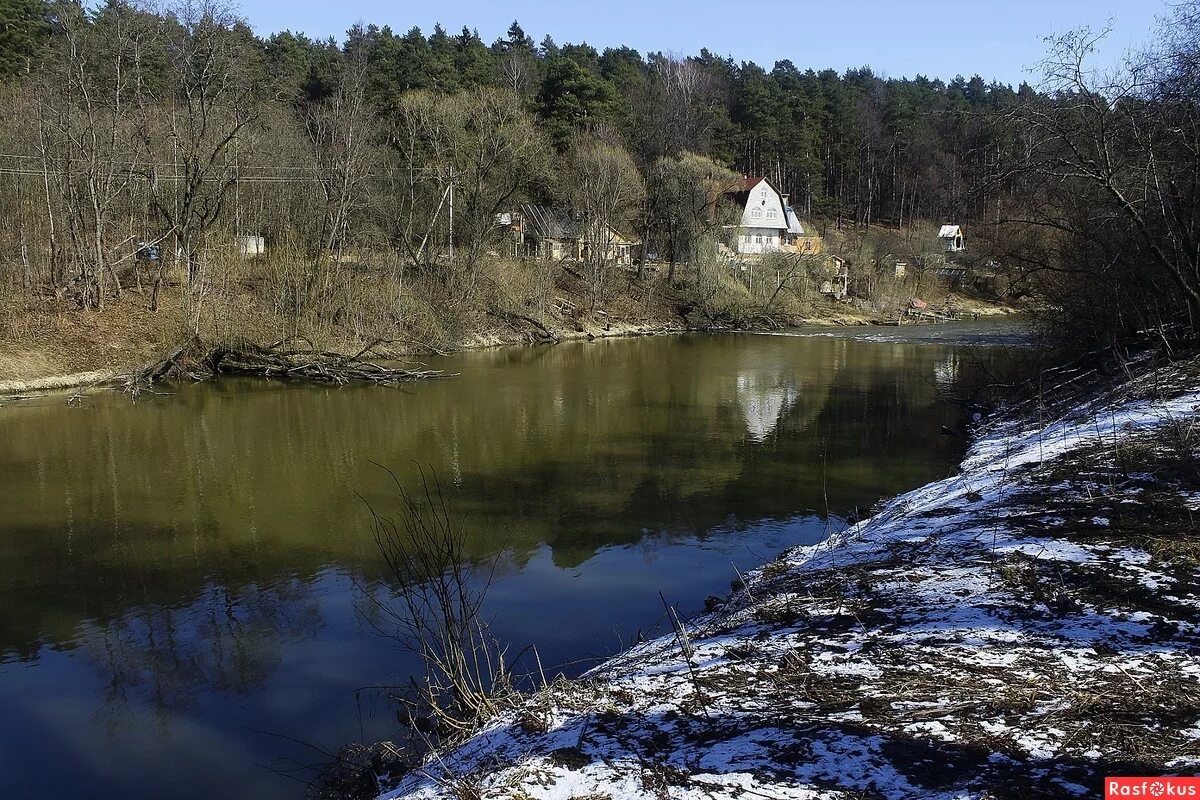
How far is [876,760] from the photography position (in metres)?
3.64

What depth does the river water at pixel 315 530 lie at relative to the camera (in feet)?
20.5

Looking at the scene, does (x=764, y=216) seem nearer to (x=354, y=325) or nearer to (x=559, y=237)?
(x=559, y=237)

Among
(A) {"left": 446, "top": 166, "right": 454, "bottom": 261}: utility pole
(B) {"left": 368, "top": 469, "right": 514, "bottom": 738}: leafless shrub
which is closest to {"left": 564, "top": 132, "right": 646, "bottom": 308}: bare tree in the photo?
(A) {"left": 446, "top": 166, "right": 454, "bottom": 261}: utility pole

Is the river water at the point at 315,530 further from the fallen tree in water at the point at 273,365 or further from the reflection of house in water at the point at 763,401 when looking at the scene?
the fallen tree in water at the point at 273,365

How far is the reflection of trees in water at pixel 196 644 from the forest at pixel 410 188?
12006 mm

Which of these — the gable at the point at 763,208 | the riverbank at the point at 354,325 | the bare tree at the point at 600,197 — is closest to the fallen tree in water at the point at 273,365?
the riverbank at the point at 354,325

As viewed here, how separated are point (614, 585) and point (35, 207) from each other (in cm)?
2563

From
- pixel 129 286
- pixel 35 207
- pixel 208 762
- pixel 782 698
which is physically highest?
pixel 35 207

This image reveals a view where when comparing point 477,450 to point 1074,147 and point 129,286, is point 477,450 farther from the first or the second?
point 129,286

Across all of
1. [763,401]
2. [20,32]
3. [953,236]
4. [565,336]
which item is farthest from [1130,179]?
[953,236]

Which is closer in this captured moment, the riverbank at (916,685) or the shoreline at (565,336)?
the riverbank at (916,685)

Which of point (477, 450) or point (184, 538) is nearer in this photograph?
point (184, 538)

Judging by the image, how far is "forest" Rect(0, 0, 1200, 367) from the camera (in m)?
14.6

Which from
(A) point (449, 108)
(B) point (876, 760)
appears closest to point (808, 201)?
(A) point (449, 108)
